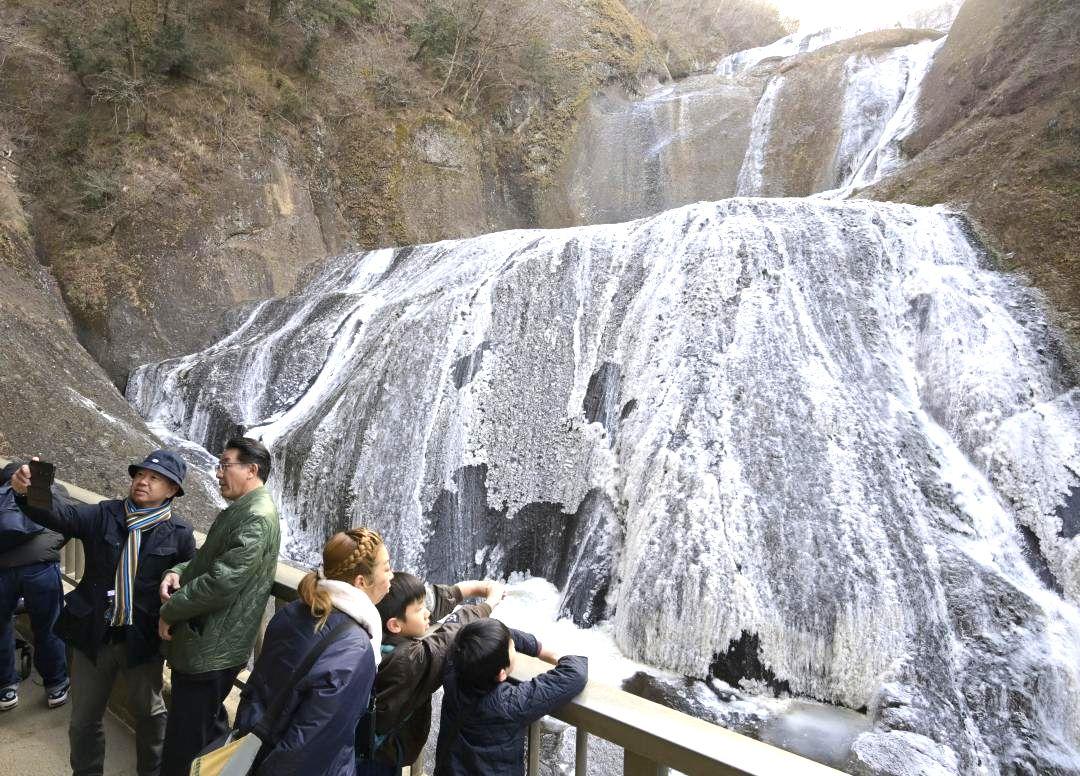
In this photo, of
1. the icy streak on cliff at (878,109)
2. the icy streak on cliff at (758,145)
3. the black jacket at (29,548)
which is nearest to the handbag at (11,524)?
the black jacket at (29,548)

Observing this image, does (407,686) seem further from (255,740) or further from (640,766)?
(640,766)

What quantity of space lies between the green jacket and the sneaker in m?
1.62

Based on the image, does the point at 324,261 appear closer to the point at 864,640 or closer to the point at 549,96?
the point at 549,96

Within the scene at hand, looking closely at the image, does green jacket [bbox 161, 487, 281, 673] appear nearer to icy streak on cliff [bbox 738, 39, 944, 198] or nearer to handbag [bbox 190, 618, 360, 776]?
handbag [bbox 190, 618, 360, 776]

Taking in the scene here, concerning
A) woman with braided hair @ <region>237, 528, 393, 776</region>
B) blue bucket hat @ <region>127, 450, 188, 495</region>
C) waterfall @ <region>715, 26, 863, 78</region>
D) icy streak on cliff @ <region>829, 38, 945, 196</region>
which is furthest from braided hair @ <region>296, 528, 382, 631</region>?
waterfall @ <region>715, 26, 863, 78</region>

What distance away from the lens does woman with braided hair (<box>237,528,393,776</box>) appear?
6.45 feet

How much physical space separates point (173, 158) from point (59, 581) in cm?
1429

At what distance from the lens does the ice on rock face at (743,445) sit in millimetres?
5949

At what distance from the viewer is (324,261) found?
1700cm

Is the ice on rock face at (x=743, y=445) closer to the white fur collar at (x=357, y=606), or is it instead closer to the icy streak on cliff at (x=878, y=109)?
the white fur collar at (x=357, y=606)

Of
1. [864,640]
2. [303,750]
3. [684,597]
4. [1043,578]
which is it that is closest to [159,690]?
[303,750]

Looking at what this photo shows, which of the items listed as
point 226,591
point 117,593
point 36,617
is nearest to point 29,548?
point 36,617

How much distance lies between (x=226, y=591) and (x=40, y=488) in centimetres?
114

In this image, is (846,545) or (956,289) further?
(956,289)
